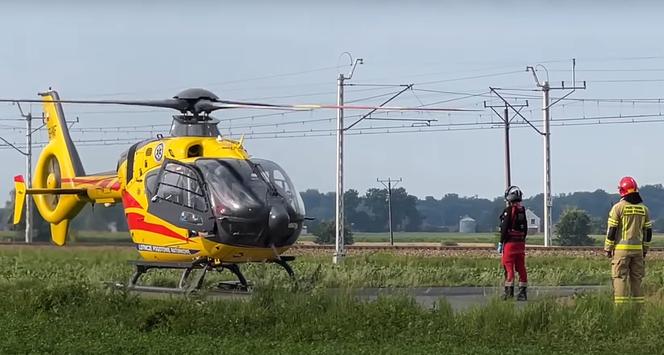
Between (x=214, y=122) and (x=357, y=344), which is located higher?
(x=214, y=122)

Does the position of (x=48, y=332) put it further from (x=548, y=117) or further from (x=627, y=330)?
(x=548, y=117)

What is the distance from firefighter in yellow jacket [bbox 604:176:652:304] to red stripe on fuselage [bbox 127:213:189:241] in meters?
8.48

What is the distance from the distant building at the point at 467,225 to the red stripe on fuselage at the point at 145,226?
135 meters

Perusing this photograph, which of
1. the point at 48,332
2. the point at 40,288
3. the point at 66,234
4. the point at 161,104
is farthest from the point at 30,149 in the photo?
the point at 48,332

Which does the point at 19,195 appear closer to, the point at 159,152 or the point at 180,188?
the point at 159,152

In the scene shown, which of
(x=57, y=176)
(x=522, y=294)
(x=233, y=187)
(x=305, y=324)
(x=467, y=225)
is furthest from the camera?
(x=467, y=225)

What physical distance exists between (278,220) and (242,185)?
0.96m

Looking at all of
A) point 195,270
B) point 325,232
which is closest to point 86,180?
point 195,270

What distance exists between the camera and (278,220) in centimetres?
1922

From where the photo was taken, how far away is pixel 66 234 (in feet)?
89.6

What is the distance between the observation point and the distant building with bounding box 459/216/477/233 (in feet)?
511

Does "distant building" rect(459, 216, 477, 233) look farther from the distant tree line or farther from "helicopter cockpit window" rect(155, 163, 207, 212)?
"helicopter cockpit window" rect(155, 163, 207, 212)

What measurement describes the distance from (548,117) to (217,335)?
47160 millimetres

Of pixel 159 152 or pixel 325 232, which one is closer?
pixel 159 152
